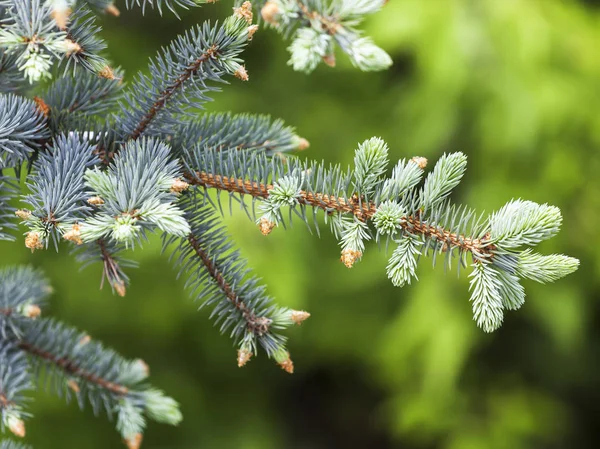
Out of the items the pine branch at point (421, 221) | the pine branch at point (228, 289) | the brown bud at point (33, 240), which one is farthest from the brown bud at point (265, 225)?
the brown bud at point (33, 240)

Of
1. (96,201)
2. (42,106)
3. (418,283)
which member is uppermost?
(418,283)

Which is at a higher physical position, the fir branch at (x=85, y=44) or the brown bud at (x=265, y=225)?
the fir branch at (x=85, y=44)

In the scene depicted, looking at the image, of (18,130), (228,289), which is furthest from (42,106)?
(228,289)

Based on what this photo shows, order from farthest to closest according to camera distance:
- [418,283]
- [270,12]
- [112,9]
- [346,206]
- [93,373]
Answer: [418,283], [93,373], [112,9], [346,206], [270,12]

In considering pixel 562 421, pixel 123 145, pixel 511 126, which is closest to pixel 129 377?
pixel 123 145

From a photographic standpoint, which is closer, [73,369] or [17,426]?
[17,426]

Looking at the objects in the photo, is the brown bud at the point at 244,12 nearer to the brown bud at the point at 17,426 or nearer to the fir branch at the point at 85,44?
the fir branch at the point at 85,44

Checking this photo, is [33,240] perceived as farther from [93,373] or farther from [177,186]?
[93,373]

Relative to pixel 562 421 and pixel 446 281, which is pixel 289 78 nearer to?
pixel 446 281
